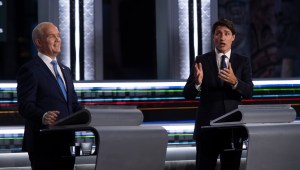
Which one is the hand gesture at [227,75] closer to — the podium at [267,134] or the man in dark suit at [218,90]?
the man in dark suit at [218,90]

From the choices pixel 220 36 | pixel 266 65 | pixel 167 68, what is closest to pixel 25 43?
pixel 167 68

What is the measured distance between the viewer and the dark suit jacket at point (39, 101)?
17.5 feet

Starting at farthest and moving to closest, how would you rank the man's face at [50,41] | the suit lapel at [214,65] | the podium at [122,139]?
the suit lapel at [214,65] < the man's face at [50,41] < the podium at [122,139]

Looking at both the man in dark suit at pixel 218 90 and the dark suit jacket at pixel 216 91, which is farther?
the dark suit jacket at pixel 216 91

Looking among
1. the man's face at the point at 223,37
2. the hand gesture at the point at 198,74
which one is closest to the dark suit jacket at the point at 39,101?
the hand gesture at the point at 198,74

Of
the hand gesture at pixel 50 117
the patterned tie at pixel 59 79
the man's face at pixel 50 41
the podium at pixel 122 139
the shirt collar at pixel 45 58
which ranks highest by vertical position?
the man's face at pixel 50 41

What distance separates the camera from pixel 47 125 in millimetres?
5363

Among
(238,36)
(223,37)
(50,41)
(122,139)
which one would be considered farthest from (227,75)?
(238,36)

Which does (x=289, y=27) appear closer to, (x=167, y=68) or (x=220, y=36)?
(x=167, y=68)

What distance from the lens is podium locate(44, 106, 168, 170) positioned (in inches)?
198

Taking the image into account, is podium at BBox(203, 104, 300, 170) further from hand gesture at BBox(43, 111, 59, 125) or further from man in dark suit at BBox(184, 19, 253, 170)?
hand gesture at BBox(43, 111, 59, 125)

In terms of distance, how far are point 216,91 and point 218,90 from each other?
0.02m

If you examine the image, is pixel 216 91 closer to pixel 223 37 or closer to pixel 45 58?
pixel 223 37

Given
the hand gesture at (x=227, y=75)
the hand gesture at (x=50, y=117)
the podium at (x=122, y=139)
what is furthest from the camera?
the hand gesture at (x=227, y=75)
